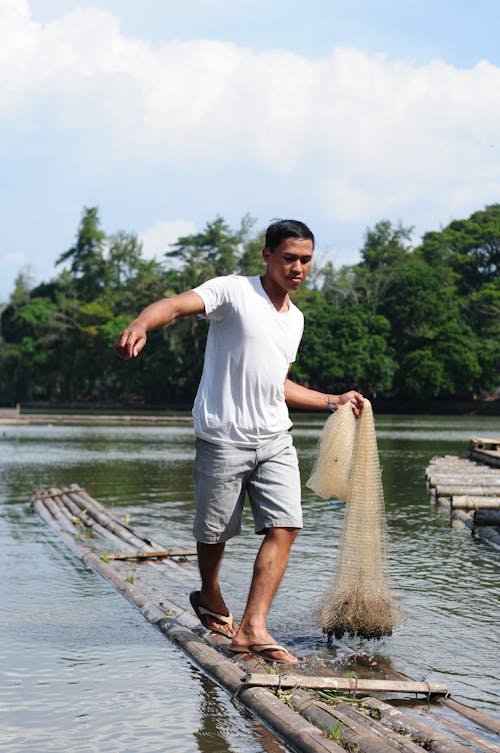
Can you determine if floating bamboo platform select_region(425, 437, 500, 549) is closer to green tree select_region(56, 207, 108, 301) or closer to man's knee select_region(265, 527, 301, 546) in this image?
man's knee select_region(265, 527, 301, 546)

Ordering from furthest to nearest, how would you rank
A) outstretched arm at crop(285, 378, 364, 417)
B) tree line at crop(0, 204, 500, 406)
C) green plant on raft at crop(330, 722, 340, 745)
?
tree line at crop(0, 204, 500, 406) → outstretched arm at crop(285, 378, 364, 417) → green plant on raft at crop(330, 722, 340, 745)

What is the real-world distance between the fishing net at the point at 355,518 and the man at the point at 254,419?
50 centimetres

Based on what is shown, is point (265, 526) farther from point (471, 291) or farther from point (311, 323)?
point (471, 291)

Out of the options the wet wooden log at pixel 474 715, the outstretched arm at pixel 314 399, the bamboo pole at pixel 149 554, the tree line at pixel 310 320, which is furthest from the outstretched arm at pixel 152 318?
the tree line at pixel 310 320

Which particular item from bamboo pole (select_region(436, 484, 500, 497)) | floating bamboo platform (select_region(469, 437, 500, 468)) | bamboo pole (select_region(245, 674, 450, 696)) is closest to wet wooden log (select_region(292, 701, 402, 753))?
bamboo pole (select_region(245, 674, 450, 696))

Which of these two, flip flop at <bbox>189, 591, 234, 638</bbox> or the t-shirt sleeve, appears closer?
the t-shirt sleeve

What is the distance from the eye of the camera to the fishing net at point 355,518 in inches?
225

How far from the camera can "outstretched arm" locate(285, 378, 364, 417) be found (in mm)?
5523

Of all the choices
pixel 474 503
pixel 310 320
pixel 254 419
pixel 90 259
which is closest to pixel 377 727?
pixel 254 419

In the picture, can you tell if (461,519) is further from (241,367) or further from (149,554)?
(241,367)

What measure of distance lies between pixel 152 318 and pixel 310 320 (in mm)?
68522

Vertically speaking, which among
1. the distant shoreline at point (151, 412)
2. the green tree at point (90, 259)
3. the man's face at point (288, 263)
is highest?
the green tree at point (90, 259)

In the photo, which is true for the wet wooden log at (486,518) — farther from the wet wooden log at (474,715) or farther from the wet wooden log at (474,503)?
the wet wooden log at (474,715)

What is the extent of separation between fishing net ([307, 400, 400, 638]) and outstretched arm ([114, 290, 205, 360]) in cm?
130
